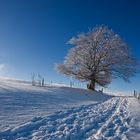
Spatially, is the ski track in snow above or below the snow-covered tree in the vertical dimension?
below

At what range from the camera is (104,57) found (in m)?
36.6

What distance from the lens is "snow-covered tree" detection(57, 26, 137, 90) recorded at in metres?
Result: 36.5

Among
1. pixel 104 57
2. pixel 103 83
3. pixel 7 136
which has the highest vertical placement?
pixel 104 57

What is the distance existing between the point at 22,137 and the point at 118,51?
103 feet

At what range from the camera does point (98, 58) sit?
36906mm

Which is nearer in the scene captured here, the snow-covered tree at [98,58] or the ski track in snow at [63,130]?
the ski track in snow at [63,130]

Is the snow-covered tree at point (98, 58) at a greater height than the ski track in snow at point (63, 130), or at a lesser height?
greater

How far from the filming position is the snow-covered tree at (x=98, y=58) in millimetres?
36500

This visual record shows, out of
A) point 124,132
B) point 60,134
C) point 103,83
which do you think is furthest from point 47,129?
point 103,83

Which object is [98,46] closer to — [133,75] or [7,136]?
[133,75]

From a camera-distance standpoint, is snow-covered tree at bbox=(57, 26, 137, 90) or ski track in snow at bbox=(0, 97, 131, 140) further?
snow-covered tree at bbox=(57, 26, 137, 90)

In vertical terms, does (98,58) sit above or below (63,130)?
above

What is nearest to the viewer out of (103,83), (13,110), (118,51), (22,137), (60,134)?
(22,137)

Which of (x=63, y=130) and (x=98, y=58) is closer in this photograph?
(x=63, y=130)
